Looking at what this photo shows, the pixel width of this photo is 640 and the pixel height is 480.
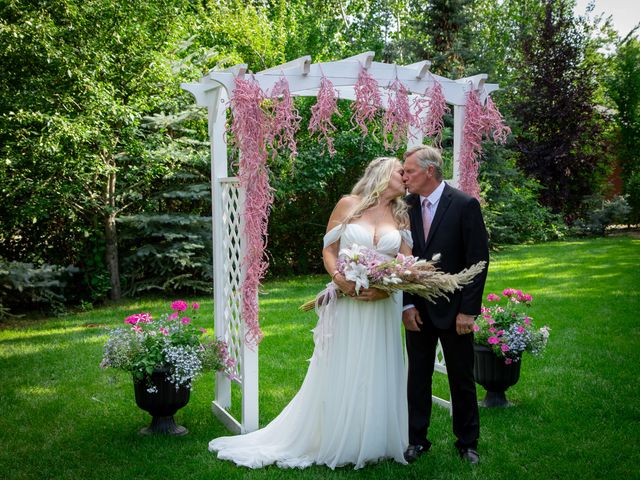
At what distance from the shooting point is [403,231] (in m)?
4.25

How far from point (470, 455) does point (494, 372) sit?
1.08m

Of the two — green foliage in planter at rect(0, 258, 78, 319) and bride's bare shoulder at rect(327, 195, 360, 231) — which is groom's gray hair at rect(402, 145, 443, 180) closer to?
bride's bare shoulder at rect(327, 195, 360, 231)

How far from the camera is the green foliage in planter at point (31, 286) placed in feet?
27.6

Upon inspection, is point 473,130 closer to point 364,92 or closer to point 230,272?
point 364,92

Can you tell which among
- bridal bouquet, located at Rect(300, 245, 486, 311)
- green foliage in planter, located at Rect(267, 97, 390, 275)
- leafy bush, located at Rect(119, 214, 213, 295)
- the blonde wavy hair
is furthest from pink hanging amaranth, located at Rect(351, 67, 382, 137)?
green foliage in planter, located at Rect(267, 97, 390, 275)

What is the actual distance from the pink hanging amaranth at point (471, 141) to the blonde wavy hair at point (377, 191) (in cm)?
112

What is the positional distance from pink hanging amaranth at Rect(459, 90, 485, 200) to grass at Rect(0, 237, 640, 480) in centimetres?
187

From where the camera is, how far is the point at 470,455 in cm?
413

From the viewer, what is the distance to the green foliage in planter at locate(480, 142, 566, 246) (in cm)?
1483

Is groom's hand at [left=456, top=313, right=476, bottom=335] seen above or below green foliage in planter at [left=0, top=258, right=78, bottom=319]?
above

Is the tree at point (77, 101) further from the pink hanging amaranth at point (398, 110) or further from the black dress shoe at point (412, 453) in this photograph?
the black dress shoe at point (412, 453)

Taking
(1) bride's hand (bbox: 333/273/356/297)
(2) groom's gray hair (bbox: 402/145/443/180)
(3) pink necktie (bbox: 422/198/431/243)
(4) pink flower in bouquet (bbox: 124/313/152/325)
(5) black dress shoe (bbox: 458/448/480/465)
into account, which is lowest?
(5) black dress shoe (bbox: 458/448/480/465)

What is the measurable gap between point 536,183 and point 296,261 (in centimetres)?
818

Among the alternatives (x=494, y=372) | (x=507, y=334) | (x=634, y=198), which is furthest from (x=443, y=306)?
(x=634, y=198)
